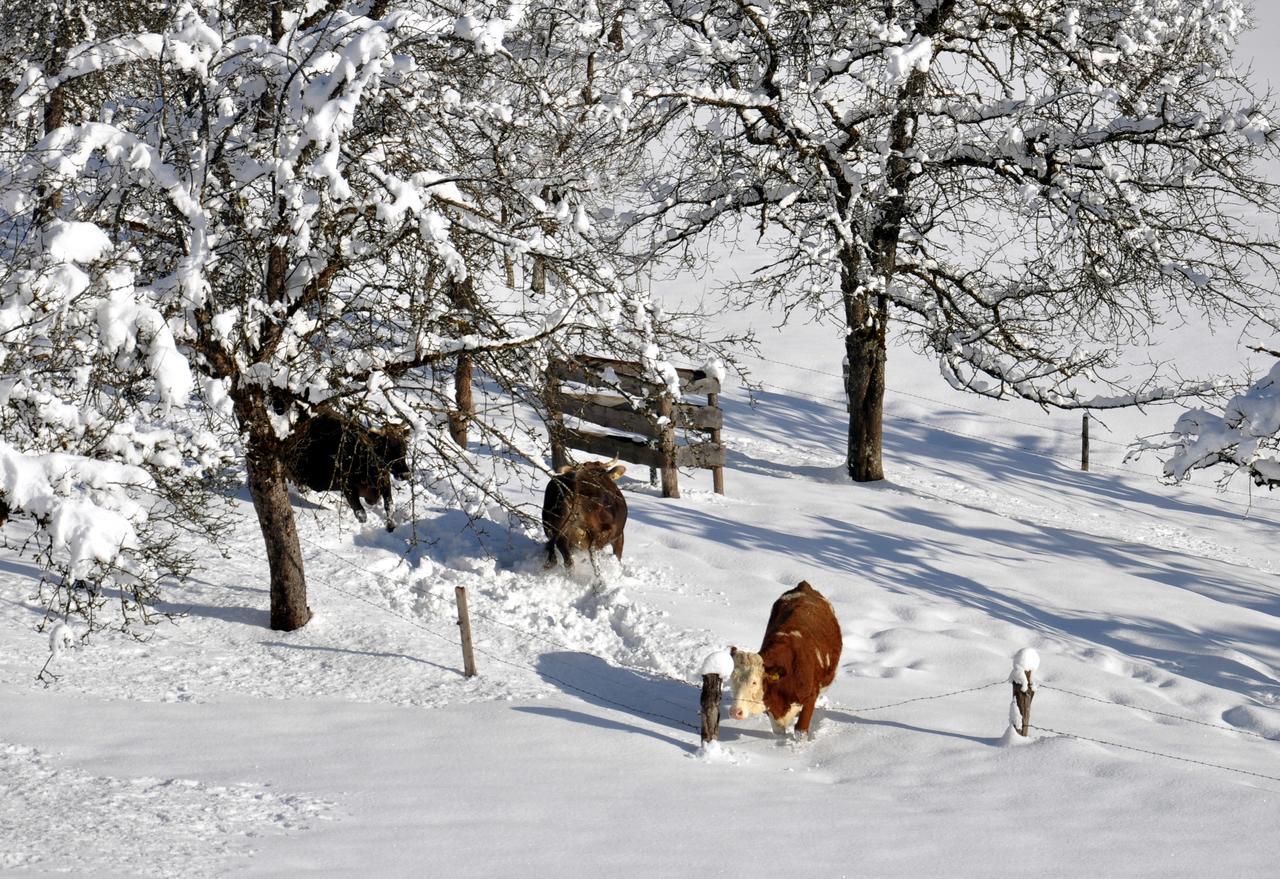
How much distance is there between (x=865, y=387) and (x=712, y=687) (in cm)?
907

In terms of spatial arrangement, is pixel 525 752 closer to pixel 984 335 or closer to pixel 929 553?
pixel 929 553

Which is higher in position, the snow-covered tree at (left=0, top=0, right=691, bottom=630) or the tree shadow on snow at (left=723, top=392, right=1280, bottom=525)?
the snow-covered tree at (left=0, top=0, right=691, bottom=630)

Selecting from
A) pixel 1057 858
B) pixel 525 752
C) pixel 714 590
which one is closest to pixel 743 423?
pixel 714 590

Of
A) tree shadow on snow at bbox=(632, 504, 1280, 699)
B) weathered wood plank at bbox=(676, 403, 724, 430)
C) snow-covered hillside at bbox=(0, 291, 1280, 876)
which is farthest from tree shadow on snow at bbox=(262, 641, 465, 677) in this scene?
weathered wood plank at bbox=(676, 403, 724, 430)

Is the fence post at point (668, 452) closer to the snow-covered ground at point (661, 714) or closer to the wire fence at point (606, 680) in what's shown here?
the snow-covered ground at point (661, 714)

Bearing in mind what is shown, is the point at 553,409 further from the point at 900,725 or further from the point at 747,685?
the point at 900,725

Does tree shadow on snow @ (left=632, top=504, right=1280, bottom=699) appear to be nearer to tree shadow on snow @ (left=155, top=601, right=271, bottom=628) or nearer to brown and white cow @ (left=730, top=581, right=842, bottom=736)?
brown and white cow @ (left=730, top=581, right=842, bottom=736)

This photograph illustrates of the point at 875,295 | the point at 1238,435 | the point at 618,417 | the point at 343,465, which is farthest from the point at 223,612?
the point at 875,295

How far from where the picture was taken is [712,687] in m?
7.46

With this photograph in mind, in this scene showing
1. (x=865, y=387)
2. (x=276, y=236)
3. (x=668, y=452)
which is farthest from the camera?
(x=865, y=387)

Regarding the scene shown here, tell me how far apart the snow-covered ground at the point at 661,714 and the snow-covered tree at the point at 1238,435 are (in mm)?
1450

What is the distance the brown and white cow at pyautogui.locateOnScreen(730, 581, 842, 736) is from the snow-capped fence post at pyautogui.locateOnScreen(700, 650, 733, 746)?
0.49 ft

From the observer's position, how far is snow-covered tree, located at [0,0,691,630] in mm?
7004

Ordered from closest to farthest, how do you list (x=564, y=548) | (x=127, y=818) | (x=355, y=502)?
(x=127, y=818)
(x=564, y=548)
(x=355, y=502)
